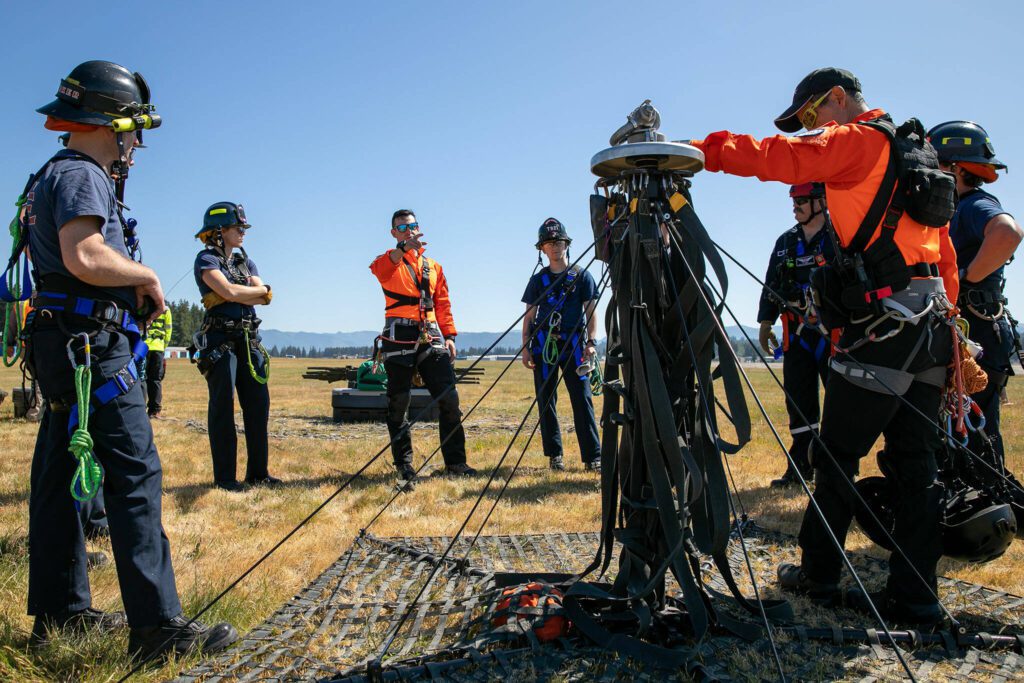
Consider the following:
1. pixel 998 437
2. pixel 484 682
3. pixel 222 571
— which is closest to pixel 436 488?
pixel 222 571

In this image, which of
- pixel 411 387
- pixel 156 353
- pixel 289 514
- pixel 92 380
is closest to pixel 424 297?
pixel 411 387

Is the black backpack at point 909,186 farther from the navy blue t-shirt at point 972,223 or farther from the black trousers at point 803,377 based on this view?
the black trousers at point 803,377

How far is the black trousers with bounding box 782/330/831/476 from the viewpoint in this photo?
19.0 ft

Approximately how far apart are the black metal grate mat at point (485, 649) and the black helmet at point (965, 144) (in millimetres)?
2496

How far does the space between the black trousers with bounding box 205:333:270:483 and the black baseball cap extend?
459 cm

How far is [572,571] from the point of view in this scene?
3879 millimetres

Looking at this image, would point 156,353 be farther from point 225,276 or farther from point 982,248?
point 982,248

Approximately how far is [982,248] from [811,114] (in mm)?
1644

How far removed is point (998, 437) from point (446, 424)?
4326 millimetres

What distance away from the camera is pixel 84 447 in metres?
2.74

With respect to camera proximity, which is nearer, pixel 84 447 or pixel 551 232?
pixel 84 447

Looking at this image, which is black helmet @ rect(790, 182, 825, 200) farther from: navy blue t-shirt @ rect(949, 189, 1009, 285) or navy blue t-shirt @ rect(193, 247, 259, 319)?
navy blue t-shirt @ rect(193, 247, 259, 319)

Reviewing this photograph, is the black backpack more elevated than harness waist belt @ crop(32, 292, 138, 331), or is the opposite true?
the black backpack

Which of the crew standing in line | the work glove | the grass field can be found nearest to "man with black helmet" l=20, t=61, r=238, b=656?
the grass field
